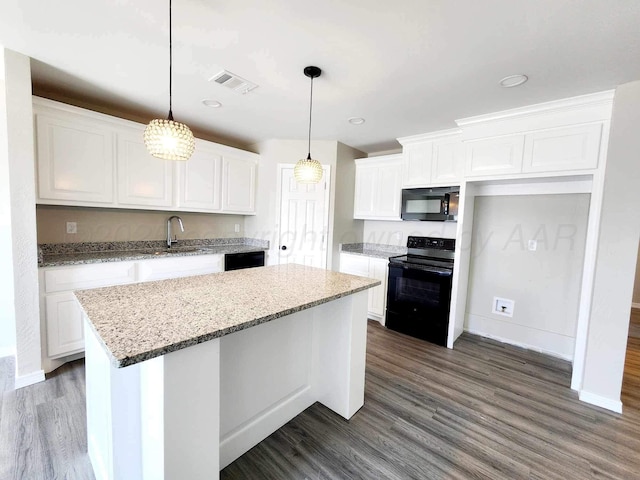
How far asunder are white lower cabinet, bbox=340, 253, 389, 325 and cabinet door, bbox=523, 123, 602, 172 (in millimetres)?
1805

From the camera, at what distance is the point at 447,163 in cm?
313

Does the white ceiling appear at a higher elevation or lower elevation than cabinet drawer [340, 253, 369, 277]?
higher

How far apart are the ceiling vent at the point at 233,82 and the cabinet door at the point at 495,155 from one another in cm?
221

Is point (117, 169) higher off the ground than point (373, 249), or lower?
higher

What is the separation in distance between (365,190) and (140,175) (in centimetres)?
276

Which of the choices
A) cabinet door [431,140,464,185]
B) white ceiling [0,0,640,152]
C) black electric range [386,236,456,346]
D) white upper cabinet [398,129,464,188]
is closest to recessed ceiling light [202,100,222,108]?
white ceiling [0,0,640,152]

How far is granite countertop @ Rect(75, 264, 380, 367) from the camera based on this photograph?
93cm

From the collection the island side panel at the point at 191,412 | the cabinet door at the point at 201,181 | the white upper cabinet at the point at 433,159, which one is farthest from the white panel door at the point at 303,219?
the island side panel at the point at 191,412

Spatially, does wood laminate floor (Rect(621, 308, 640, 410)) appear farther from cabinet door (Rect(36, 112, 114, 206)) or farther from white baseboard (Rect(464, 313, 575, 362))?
cabinet door (Rect(36, 112, 114, 206))

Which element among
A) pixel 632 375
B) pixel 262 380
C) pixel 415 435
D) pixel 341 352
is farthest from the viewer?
pixel 632 375

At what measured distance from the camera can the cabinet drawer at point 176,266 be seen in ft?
9.15

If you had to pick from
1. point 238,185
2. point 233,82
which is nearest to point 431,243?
point 238,185

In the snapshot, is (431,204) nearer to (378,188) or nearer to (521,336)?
(378,188)

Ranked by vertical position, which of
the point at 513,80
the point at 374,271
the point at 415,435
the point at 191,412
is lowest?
the point at 415,435
